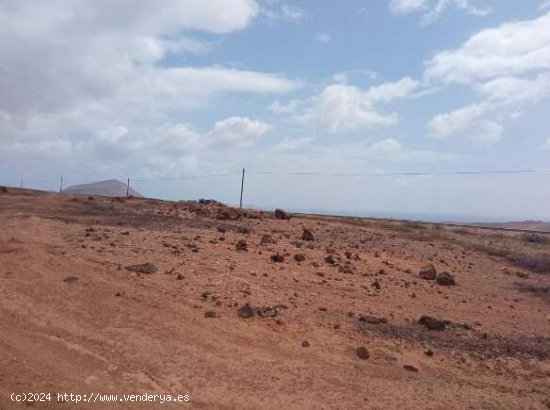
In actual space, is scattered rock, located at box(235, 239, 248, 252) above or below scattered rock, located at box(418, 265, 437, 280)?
above

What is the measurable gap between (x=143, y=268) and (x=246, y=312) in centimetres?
247

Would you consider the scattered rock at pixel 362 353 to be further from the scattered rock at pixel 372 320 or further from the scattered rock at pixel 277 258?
the scattered rock at pixel 277 258

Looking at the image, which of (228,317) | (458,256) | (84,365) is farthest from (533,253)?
(84,365)

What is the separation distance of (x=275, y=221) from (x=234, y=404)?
43.1 ft

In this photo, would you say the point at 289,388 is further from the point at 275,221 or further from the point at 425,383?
the point at 275,221

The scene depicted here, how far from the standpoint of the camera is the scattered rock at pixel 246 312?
8.32 meters

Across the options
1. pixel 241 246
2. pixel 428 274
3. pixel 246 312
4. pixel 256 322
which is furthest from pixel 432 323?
pixel 241 246

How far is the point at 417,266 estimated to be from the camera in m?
13.5

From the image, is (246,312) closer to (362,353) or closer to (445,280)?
(362,353)

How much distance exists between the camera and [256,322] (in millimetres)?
8219

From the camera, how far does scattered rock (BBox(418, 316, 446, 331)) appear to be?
28.7 feet

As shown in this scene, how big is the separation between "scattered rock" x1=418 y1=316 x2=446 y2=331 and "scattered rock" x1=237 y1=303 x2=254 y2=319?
276 cm

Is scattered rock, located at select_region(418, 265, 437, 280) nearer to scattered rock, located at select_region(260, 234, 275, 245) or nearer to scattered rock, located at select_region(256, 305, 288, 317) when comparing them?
scattered rock, located at select_region(260, 234, 275, 245)

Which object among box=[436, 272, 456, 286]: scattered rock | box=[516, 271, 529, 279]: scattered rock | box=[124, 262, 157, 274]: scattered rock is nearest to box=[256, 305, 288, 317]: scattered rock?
box=[124, 262, 157, 274]: scattered rock
